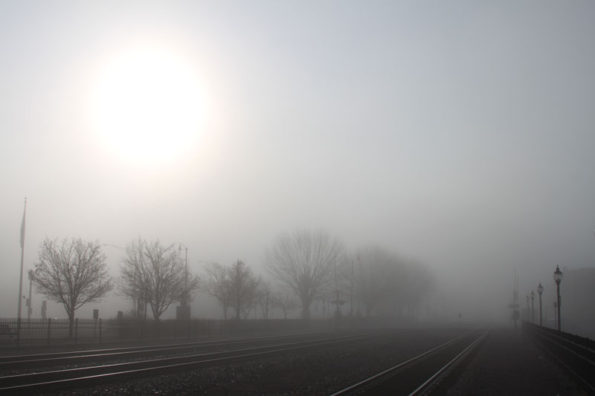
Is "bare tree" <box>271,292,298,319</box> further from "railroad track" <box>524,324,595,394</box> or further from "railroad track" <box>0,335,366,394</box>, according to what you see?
"railroad track" <box>0,335,366,394</box>

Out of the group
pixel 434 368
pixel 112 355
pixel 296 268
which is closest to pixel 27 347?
pixel 112 355

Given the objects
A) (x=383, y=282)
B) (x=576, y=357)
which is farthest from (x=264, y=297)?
(x=576, y=357)

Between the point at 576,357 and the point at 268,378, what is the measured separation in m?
11.3

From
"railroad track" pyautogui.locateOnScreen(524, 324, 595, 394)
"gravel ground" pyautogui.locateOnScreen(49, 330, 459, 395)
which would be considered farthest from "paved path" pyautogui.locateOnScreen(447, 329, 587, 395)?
"gravel ground" pyautogui.locateOnScreen(49, 330, 459, 395)

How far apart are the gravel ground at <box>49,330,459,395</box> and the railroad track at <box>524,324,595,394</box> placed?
7399mm

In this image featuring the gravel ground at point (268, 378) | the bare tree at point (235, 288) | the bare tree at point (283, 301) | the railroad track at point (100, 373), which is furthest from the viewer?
the bare tree at point (283, 301)

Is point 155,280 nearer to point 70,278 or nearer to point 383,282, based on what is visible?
point 70,278

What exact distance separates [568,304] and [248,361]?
16645cm

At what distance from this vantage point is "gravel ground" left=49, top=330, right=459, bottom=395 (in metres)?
16.4

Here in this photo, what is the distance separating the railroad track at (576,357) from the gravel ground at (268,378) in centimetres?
740

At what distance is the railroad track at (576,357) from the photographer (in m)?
16.6

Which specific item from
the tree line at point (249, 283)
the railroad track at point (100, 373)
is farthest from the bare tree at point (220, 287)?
the railroad track at point (100, 373)

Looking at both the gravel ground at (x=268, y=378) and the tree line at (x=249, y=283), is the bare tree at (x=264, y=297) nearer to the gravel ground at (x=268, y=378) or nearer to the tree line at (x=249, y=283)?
the tree line at (x=249, y=283)

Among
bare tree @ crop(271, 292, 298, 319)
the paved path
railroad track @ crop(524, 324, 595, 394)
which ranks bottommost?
bare tree @ crop(271, 292, 298, 319)
